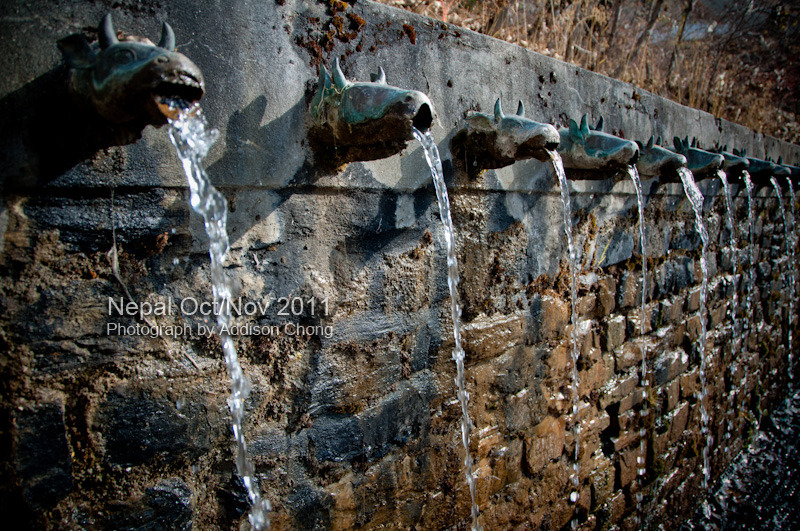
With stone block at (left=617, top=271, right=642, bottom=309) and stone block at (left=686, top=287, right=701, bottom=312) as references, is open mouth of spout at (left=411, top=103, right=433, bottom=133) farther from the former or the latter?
stone block at (left=686, top=287, right=701, bottom=312)

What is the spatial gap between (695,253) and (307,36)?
337 centimetres

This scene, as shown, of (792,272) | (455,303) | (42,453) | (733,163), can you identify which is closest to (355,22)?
(455,303)

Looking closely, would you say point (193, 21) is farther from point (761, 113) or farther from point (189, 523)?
point (761, 113)

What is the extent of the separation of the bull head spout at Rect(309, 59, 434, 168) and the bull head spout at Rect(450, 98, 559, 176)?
17.4 inches

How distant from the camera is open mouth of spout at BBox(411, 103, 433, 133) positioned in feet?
3.84

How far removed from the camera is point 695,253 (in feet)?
11.4

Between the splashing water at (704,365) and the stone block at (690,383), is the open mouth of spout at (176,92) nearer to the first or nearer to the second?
the splashing water at (704,365)

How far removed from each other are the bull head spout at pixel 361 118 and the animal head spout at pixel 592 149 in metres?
0.92

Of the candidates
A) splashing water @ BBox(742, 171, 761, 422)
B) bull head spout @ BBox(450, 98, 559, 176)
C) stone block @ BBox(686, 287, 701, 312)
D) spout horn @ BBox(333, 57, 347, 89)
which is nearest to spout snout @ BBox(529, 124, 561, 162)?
bull head spout @ BBox(450, 98, 559, 176)

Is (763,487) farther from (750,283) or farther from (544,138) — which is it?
(544,138)

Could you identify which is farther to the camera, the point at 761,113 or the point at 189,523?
the point at 761,113

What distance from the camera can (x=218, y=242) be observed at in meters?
1.18

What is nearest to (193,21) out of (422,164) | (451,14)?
(422,164)

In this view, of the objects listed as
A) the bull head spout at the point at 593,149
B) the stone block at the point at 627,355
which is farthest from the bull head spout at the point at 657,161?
the stone block at the point at 627,355
